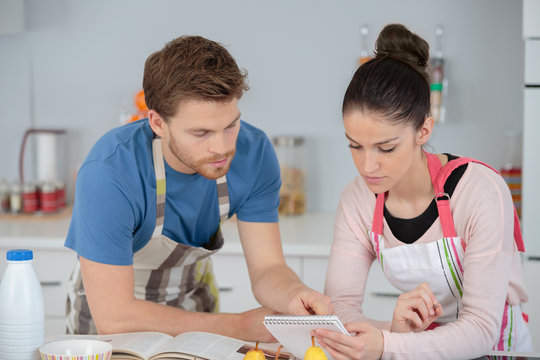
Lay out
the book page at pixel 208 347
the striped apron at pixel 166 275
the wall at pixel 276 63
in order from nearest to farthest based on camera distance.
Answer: the book page at pixel 208 347
the striped apron at pixel 166 275
the wall at pixel 276 63

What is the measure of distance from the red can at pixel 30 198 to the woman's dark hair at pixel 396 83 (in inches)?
69.3

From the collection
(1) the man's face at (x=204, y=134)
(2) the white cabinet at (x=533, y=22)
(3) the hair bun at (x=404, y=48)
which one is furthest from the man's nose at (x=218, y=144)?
(2) the white cabinet at (x=533, y=22)

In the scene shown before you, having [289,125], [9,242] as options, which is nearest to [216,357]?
[9,242]

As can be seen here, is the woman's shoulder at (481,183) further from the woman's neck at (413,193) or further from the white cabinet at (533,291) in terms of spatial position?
the white cabinet at (533,291)

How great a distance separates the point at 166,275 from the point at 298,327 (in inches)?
24.6

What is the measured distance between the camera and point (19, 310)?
1.12 m

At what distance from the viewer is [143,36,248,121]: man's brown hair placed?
1.35 meters

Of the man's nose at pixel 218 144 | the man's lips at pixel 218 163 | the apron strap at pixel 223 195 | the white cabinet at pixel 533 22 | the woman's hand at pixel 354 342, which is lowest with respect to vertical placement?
the woman's hand at pixel 354 342

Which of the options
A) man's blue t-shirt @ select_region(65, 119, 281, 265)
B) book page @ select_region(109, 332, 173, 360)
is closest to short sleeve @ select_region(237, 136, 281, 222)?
man's blue t-shirt @ select_region(65, 119, 281, 265)

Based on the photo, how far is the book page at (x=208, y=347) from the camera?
47.4 inches

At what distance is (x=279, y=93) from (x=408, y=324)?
1.67 m

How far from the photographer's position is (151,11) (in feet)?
9.27

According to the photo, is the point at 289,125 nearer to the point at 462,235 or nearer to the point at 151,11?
the point at 151,11

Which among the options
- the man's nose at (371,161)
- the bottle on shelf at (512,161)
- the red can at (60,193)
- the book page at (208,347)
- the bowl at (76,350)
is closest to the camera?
the bowl at (76,350)
